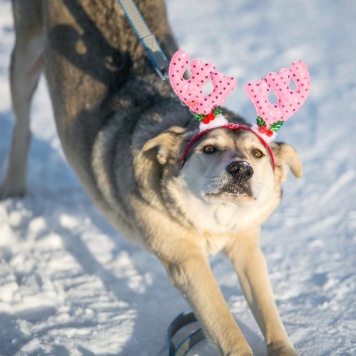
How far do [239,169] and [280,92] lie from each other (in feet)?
1.70

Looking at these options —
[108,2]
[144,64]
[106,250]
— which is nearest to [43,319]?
[106,250]

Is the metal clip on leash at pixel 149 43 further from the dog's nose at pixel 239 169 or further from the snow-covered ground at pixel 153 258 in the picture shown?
the dog's nose at pixel 239 169

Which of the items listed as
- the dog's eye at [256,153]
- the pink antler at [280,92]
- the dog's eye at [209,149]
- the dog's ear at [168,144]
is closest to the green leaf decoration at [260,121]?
the pink antler at [280,92]

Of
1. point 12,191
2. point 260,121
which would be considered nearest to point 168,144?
point 260,121

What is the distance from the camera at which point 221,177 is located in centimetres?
369

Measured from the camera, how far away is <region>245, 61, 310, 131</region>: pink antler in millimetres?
3760

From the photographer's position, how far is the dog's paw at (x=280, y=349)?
3713mm

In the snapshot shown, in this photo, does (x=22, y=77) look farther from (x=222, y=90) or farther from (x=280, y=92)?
(x=280, y=92)

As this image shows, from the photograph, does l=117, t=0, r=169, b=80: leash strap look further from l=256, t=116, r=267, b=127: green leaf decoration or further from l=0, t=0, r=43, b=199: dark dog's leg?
l=0, t=0, r=43, b=199: dark dog's leg

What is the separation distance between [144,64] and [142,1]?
62 centimetres

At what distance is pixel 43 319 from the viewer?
14.0ft

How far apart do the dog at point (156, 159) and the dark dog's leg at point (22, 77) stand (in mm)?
12

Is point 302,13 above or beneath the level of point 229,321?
beneath

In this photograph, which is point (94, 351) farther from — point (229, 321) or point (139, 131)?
point (139, 131)
